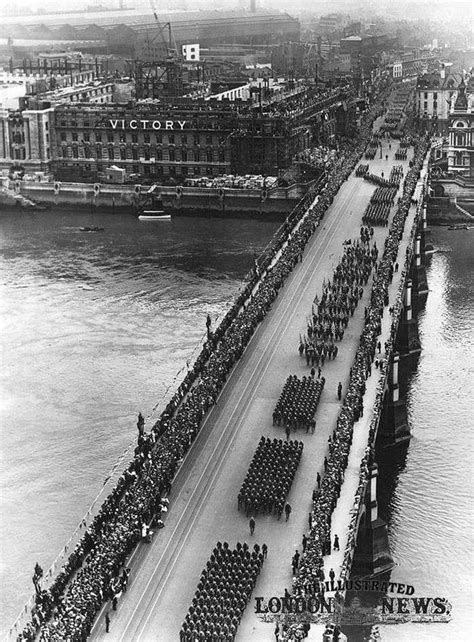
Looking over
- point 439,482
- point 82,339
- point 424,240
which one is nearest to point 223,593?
point 439,482

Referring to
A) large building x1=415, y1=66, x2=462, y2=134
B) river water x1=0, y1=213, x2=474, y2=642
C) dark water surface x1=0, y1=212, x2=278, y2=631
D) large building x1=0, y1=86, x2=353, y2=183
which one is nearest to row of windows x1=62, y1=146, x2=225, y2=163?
large building x1=0, y1=86, x2=353, y2=183

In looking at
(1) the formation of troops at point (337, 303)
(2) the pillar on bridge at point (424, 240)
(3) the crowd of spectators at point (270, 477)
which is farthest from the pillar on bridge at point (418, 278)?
(3) the crowd of spectators at point (270, 477)

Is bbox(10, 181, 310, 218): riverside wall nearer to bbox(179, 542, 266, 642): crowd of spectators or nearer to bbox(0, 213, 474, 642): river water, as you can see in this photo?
bbox(0, 213, 474, 642): river water

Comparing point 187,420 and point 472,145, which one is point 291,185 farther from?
point 187,420

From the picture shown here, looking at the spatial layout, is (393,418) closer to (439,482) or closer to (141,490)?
(439,482)

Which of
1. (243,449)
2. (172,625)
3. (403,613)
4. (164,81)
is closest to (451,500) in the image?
(243,449)

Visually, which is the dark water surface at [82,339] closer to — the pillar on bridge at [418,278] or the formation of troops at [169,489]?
the formation of troops at [169,489]
